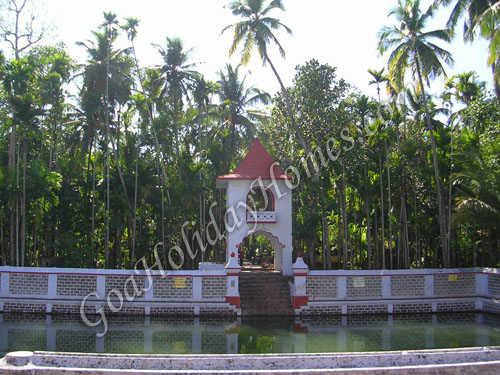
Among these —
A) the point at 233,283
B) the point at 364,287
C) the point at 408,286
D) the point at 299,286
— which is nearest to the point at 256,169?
the point at 233,283

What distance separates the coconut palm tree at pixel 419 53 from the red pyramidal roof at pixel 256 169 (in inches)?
232

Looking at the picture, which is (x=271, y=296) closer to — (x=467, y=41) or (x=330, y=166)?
(x=330, y=166)

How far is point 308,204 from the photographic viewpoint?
2045 cm

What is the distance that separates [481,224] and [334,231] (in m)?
10.2

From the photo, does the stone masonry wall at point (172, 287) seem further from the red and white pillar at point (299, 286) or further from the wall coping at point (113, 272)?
the red and white pillar at point (299, 286)

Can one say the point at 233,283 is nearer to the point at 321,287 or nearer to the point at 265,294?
the point at 265,294

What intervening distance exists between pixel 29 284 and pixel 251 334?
8102mm

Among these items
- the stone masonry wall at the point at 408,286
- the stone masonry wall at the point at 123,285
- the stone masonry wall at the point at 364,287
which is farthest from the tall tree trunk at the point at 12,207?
the stone masonry wall at the point at 408,286

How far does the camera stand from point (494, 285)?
17109 mm

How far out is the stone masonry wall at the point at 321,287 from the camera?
55.7 feet

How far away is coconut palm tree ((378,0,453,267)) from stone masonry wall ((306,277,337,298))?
486 centimetres

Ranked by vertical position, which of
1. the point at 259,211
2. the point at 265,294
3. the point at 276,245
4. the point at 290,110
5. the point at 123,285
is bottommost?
the point at 265,294

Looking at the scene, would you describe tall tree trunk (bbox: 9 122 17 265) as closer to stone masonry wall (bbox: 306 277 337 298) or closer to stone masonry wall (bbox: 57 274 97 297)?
stone masonry wall (bbox: 57 274 97 297)

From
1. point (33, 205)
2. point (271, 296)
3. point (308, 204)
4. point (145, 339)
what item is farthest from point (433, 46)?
point (33, 205)
